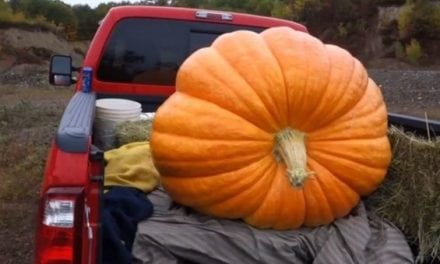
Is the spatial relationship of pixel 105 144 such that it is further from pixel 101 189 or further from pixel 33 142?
pixel 33 142

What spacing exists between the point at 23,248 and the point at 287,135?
14.6ft

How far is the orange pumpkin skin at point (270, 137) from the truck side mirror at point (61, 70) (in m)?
2.81

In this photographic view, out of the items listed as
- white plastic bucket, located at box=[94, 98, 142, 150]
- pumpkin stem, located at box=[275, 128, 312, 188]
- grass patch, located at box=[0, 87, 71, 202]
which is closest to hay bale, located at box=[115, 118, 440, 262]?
pumpkin stem, located at box=[275, 128, 312, 188]

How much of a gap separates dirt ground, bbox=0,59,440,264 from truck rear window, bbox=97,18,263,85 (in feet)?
6.52

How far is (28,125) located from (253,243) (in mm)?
13335

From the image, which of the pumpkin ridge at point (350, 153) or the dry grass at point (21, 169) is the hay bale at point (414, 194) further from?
the dry grass at point (21, 169)

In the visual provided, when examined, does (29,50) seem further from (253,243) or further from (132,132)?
(253,243)

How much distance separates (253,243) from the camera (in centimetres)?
274

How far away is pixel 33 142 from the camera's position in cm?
1245

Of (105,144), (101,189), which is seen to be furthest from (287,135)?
(105,144)

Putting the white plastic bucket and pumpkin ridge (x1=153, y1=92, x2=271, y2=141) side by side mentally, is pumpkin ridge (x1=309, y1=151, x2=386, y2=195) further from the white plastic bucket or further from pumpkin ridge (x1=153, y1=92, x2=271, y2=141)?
the white plastic bucket

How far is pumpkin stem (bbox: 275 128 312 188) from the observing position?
8.87ft

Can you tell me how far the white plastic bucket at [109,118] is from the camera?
15.1 feet

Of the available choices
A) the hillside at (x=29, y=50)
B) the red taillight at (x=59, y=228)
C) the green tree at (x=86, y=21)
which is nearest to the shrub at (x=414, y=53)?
the hillside at (x=29, y=50)
